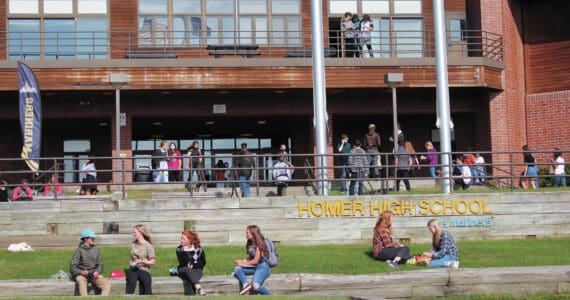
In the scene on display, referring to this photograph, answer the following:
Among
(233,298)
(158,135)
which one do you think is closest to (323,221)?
(233,298)

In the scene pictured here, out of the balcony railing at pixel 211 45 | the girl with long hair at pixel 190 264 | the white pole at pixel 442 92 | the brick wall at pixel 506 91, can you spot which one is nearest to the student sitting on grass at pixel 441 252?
the girl with long hair at pixel 190 264

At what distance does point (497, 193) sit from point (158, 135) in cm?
1877

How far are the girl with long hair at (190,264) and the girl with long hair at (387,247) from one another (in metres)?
3.70

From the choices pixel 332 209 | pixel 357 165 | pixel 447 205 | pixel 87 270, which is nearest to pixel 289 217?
pixel 332 209

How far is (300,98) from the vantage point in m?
30.7

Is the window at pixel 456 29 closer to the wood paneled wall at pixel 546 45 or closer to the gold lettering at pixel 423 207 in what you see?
the wood paneled wall at pixel 546 45

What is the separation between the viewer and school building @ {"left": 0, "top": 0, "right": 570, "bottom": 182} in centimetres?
2850

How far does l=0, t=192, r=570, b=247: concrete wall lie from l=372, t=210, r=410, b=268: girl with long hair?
217cm

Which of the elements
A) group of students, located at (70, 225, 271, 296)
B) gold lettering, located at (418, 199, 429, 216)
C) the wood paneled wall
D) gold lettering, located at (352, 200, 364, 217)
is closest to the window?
the wood paneled wall

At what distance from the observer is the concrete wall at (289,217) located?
19.4 meters

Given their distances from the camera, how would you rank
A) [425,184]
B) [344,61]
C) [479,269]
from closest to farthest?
[479,269] → [425,184] → [344,61]

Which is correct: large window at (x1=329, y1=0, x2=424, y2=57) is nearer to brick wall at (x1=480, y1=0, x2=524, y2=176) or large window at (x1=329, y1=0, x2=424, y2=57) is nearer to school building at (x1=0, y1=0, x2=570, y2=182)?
school building at (x1=0, y1=0, x2=570, y2=182)

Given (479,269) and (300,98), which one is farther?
(300,98)

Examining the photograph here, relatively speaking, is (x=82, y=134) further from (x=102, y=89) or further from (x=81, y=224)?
A: (x=81, y=224)
